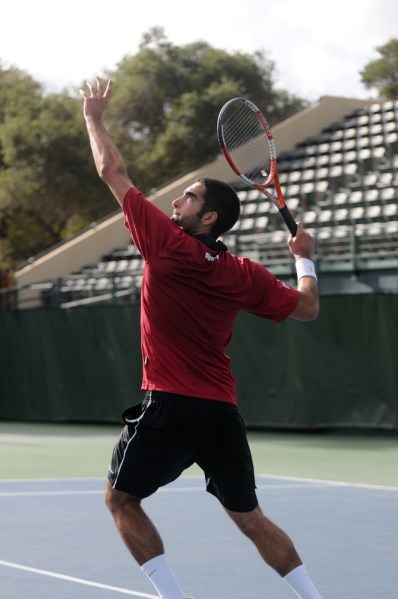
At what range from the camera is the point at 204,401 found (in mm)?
4824

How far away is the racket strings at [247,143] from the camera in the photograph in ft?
18.5

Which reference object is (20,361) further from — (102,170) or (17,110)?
(17,110)

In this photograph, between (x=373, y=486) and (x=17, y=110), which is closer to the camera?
(x=373, y=486)

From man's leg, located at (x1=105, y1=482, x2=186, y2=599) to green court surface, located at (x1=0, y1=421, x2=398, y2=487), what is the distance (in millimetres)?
5328

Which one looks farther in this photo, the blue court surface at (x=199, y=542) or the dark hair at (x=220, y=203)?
the blue court surface at (x=199, y=542)

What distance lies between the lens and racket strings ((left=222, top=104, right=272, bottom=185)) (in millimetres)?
A: 5629

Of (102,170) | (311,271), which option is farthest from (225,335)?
(102,170)

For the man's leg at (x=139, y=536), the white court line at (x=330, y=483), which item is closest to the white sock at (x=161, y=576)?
the man's leg at (x=139, y=536)

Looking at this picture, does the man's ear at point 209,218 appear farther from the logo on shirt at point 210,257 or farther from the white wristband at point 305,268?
the white wristband at point 305,268

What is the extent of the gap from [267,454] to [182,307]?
26.2 ft

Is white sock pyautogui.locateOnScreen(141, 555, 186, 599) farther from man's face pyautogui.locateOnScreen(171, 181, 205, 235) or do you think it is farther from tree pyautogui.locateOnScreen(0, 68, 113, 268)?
tree pyautogui.locateOnScreen(0, 68, 113, 268)

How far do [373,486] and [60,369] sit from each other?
828 cm

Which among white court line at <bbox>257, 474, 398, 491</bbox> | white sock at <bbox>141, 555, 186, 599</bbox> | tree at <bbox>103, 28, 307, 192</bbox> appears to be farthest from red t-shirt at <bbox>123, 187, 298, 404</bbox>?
tree at <bbox>103, 28, 307, 192</bbox>

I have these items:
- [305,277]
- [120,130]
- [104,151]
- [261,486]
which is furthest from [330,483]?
[120,130]
